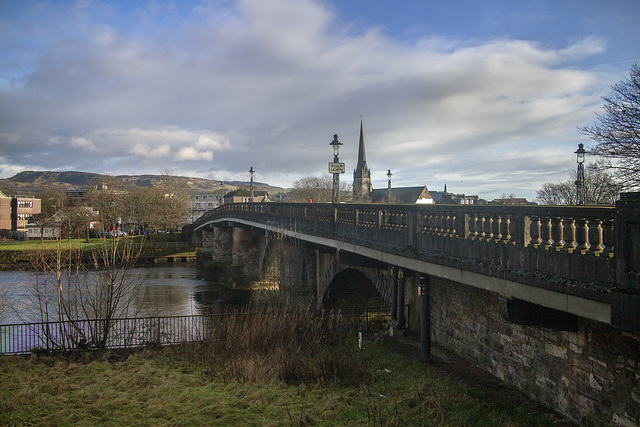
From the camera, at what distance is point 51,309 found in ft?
77.9

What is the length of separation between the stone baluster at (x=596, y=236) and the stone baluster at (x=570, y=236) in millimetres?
243

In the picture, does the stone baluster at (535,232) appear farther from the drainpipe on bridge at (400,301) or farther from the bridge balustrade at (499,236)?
the drainpipe on bridge at (400,301)

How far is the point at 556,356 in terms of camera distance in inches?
305

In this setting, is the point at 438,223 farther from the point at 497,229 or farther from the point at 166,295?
the point at 166,295

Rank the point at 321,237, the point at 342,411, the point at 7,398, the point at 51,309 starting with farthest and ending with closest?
the point at 51,309 < the point at 321,237 < the point at 7,398 < the point at 342,411

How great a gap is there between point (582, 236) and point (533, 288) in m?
1.12

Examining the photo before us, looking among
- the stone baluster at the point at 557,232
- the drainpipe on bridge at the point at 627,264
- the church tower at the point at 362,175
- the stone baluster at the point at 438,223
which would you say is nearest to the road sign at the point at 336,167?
the stone baluster at the point at 438,223

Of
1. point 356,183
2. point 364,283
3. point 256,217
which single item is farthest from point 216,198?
point 364,283

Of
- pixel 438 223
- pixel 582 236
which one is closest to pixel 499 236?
pixel 582 236

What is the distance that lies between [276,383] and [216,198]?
5978 inches

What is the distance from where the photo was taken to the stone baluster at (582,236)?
6.00 metres

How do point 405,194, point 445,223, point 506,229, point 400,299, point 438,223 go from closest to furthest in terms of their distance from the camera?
point 506,229
point 445,223
point 438,223
point 400,299
point 405,194

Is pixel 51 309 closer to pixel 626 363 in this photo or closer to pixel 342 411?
pixel 342 411

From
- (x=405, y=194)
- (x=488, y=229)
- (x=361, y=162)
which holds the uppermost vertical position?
(x=361, y=162)
